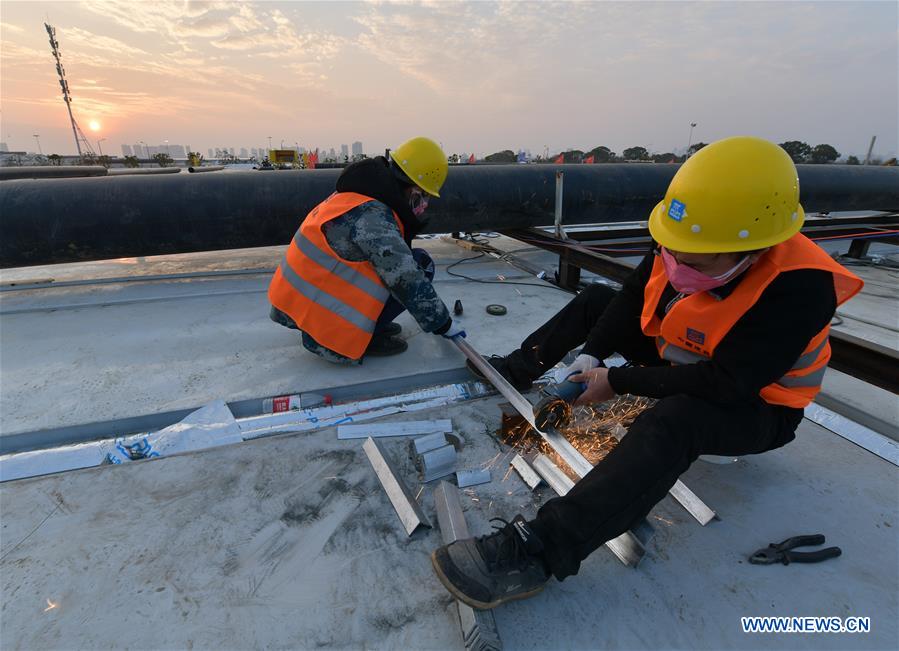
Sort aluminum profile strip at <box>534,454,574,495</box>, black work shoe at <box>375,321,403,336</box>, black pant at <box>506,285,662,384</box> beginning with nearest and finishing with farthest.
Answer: aluminum profile strip at <box>534,454,574,495</box> → black pant at <box>506,285,662,384</box> → black work shoe at <box>375,321,403,336</box>

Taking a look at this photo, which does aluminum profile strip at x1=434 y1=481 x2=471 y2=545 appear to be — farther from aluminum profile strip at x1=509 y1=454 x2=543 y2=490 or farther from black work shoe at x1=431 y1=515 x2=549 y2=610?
aluminum profile strip at x1=509 y1=454 x2=543 y2=490

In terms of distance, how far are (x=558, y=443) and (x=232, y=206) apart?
3468 mm

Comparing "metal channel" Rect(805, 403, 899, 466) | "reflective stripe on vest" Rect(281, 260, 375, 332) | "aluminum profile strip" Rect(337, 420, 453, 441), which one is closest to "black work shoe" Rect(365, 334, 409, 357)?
"reflective stripe on vest" Rect(281, 260, 375, 332)

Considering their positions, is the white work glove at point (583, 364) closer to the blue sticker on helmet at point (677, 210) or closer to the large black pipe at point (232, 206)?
the blue sticker on helmet at point (677, 210)

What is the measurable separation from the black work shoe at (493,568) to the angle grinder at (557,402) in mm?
530

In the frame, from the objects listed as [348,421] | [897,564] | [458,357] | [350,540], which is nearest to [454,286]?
[458,357]

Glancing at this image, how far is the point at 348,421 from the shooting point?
A: 2086 millimetres

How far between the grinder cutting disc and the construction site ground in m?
0.24

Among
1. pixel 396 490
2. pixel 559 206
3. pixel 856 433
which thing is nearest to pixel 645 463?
pixel 396 490

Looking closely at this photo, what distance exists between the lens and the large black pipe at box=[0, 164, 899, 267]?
3.54 m

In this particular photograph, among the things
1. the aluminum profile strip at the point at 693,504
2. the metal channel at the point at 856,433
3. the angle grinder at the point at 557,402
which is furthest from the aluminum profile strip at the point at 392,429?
the metal channel at the point at 856,433

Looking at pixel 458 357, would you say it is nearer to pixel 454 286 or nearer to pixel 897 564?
pixel 454 286

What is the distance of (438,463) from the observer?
1.76 m

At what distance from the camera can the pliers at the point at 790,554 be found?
Answer: 140 cm
